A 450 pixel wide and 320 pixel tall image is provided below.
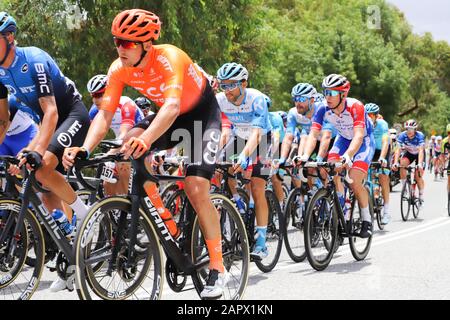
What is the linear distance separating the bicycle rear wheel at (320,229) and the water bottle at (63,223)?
2726 mm

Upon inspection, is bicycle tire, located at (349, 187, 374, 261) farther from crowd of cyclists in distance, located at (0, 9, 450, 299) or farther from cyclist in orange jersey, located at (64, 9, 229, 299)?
cyclist in orange jersey, located at (64, 9, 229, 299)

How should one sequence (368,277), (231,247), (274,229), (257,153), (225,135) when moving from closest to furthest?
1. (231,247)
2. (368,277)
3. (257,153)
4. (274,229)
5. (225,135)

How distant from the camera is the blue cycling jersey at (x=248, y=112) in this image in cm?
747

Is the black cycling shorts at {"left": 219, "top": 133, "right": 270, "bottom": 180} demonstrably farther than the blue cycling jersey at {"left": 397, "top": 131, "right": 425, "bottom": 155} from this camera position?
No

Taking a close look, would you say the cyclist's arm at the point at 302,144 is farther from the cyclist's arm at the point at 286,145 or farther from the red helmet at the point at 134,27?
the red helmet at the point at 134,27

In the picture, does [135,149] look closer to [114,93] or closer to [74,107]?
[114,93]

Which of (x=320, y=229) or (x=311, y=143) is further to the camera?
(x=311, y=143)

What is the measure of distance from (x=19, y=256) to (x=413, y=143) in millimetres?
10638

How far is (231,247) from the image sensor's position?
18.8ft

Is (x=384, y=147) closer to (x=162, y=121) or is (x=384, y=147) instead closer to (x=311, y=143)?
(x=311, y=143)

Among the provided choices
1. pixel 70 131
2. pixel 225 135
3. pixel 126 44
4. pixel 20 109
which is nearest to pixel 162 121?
pixel 126 44

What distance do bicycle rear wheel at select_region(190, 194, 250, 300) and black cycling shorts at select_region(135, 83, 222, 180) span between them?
0.92 feet

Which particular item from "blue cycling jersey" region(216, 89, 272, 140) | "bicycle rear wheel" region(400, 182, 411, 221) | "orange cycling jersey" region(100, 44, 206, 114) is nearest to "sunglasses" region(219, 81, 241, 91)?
"blue cycling jersey" region(216, 89, 272, 140)

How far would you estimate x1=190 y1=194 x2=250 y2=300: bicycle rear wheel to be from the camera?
5.39 m
